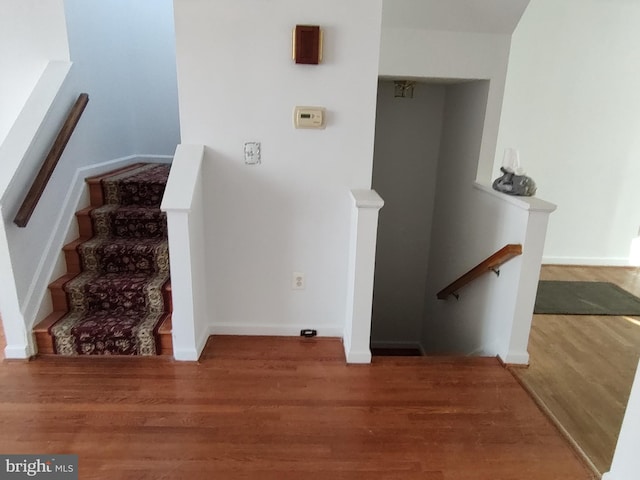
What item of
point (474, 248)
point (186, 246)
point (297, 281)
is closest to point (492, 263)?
point (474, 248)

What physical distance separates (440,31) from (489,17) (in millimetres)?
335

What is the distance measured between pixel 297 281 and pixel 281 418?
0.93 m

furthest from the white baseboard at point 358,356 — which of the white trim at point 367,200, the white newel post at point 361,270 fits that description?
the white trim at point 367,200

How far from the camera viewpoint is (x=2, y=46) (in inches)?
117

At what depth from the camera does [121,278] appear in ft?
9.16

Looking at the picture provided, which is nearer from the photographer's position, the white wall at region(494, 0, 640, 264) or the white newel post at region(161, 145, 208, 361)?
the white newel post at region(161, 145, 208, 361)

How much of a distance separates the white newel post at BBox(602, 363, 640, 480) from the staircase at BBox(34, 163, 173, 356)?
2.26m

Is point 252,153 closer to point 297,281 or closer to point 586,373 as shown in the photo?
point 297,281

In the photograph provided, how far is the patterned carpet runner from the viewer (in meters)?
2.52

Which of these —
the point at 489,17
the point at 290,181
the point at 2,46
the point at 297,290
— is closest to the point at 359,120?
the point at 290,181

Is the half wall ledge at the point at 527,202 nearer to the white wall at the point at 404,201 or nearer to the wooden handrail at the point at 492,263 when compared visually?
the wooden handrail at the point at 492,263

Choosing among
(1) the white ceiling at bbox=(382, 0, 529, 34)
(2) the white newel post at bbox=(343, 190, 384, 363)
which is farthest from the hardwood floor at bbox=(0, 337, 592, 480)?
(1) the white ceiling at bbox=(382, 0, 529, 34)

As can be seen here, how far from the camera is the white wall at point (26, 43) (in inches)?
114

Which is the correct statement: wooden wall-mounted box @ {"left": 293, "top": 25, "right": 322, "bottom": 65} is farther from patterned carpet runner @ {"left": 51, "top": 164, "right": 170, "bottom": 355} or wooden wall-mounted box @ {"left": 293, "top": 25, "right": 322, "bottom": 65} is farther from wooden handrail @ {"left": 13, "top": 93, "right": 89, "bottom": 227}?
wooden handrail @ {"left": 13, "top": 93, "right": 89, "bottom": 227}
